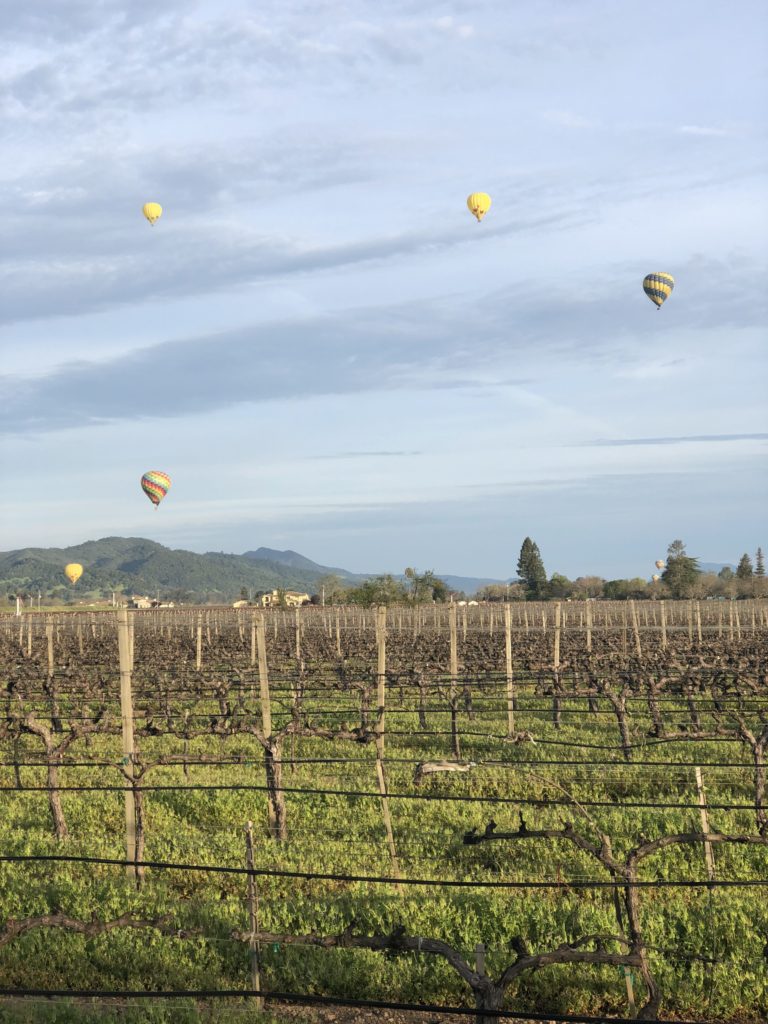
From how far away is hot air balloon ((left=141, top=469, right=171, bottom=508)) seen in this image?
51344 mm

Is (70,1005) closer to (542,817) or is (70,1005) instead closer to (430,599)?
(542,817)

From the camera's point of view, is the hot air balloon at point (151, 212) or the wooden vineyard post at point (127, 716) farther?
the hot air balloon at point (151, 212)

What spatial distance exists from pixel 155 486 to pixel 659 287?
25.6 m

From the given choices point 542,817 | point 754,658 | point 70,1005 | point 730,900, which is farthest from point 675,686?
point 70,1005

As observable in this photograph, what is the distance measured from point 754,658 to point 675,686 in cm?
503

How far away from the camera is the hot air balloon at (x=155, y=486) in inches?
2021

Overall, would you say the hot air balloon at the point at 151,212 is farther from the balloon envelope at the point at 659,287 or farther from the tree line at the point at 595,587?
the tree line at the point at 595,587

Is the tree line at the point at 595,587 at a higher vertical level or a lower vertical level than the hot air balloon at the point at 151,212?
lower

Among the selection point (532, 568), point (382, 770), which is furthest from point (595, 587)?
point (382, 770)

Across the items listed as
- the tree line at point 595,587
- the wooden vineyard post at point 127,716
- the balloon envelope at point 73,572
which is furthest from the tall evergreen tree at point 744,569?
the wooden vineyard post at point 127,716

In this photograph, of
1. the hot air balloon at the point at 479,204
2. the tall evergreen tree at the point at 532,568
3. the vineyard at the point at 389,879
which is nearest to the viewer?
the vineyard at the point at 389,879

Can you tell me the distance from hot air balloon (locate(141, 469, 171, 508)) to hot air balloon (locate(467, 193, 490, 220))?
68.0 feet

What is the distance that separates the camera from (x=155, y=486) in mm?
51656

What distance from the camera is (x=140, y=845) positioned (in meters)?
9.94
